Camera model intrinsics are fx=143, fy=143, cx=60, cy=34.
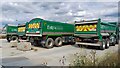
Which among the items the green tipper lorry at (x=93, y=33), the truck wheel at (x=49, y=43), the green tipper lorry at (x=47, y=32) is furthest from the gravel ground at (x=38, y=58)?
the green tipper lorry at (x=47, y=32)

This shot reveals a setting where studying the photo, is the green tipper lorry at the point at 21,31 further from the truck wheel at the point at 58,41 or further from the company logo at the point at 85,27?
the company logo at the point at 85,27

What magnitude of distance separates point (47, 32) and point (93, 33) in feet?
13.7

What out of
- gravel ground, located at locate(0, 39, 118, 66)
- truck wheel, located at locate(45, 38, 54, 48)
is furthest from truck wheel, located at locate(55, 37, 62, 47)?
gravel ground, located at locate(0, 39, 118, 66)

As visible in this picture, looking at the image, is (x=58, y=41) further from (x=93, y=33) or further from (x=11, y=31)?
(x=11, y=31)

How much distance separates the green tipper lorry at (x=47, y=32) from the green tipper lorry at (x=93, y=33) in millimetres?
2278

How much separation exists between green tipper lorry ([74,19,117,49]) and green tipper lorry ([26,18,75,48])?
2278mm

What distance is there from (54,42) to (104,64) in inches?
375

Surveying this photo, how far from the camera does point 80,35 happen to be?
1233 centimetres

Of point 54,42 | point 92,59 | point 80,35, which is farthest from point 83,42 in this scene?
point 92,59

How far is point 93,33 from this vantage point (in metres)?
11.4

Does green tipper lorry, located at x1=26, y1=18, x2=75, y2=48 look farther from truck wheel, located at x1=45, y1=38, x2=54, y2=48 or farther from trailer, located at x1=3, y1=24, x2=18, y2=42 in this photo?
trailer, located at x1=3, y1=24, x2=18, y2=42

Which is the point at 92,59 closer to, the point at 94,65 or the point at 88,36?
the point at 94,65

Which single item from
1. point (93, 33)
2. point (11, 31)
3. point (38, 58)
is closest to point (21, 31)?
point (11, 31)

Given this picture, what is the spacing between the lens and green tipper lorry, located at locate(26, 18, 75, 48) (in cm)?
1276
